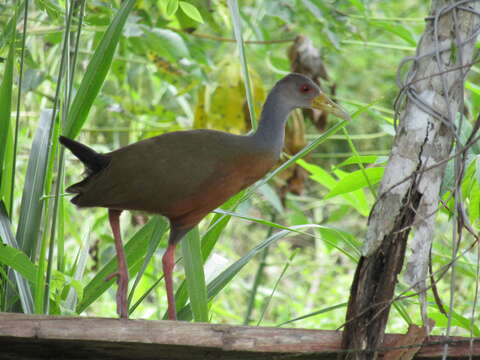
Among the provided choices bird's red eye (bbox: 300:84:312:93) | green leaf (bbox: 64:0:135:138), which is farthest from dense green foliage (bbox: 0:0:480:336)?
bird's red eye (bbox: 300:84:312:93)

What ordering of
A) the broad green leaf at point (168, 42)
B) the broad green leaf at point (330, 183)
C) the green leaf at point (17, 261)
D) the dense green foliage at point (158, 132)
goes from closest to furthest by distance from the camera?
the green leaf at point (17, 261) → the dense green foliage at point (158, 132) → the broad green leaf at point (330, 183) → the broad green leaf at point (168, 42)

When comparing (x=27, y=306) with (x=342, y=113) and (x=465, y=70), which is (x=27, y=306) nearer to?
(x=342, y=113)

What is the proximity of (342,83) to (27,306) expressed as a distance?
4.57 metres

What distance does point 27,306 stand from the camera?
69.8 inches

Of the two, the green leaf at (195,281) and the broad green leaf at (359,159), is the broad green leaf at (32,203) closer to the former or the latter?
the green leaf at (195,281)

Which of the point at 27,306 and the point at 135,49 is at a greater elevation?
the point at 135,49

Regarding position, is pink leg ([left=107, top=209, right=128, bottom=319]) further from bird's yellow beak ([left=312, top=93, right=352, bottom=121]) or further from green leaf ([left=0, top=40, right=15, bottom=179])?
bird's yellow beak ([left=312, top=93, right=352, bottom=121])

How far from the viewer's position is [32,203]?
1.90m

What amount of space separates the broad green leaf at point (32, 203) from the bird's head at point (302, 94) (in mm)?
619

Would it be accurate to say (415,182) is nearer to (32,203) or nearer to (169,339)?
(169,339)

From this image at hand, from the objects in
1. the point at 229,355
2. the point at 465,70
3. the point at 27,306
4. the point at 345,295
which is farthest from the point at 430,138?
→ the point at 345,295

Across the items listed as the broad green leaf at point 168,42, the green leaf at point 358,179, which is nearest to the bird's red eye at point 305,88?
the green leaf at point 358,179

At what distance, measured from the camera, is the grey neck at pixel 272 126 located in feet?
5.67

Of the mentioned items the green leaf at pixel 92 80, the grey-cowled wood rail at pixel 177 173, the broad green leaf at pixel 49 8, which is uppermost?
the broad green leaf at pixel 49 8
